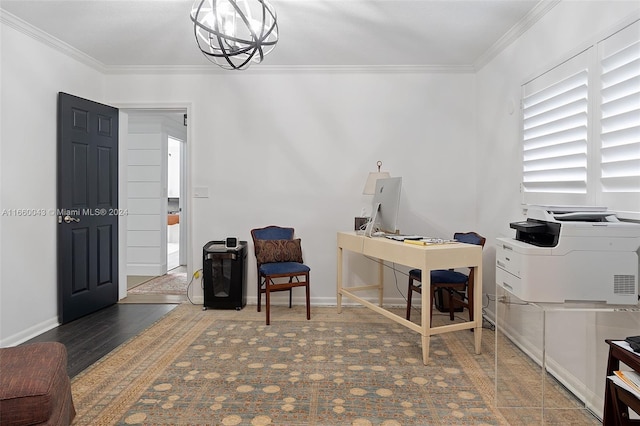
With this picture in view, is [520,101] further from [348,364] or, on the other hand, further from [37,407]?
[37,407]

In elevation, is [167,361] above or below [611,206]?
below

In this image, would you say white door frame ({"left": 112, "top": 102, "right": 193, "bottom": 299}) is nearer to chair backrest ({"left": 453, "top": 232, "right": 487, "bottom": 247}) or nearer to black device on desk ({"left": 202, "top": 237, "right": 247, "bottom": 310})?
black device on desk ({"left": 202, "top": 237, "right": 247, "bottom": 310})

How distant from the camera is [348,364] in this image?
2854 mm

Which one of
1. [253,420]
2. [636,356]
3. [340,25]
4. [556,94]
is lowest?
[253,420]

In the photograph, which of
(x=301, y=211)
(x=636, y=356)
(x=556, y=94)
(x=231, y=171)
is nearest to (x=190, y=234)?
(x=231, y=171)

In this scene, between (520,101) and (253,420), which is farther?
(520,101)

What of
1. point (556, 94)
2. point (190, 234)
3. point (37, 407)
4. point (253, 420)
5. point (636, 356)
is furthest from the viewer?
point (190, 234)

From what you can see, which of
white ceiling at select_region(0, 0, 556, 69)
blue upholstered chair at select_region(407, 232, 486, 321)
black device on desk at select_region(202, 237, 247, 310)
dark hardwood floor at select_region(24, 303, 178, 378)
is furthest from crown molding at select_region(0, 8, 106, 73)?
blue upholstered chair at select_region(407, 232, 486, 321)

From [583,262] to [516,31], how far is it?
7.33 feet

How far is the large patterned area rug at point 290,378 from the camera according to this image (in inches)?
86.5

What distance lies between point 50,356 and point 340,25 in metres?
3.00

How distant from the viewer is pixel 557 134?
8.98ft

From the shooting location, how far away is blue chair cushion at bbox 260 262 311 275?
12.4 ft

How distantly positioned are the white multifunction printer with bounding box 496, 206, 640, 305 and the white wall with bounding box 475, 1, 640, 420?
0.72ft
